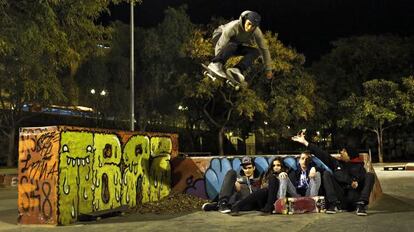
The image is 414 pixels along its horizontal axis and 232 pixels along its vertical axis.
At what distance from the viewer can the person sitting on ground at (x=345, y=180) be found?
35.0 feet

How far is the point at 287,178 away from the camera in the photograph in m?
10.8

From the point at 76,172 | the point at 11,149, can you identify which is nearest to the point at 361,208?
the point at 76,172

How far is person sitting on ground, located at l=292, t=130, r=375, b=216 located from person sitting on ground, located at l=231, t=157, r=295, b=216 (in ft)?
2.56

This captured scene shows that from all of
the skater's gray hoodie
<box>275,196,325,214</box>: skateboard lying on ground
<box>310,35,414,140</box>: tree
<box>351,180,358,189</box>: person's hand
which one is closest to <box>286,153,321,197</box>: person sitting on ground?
<box>275,196,325,214</box>: skateboard lying on ground

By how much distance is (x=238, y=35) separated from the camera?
7586mm

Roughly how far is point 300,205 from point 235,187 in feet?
4.93

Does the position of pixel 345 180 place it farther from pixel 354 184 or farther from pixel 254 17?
pixel 254 17

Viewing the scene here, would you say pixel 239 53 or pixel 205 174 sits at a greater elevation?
pixel 239 53

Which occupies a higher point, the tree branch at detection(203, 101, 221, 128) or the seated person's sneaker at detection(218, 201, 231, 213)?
the tree branch at detection(203, 101, 221, 128)

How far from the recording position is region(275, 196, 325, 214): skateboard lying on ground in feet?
35.3

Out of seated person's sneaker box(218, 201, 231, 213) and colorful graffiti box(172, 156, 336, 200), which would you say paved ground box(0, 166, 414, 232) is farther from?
colorful graffiti box(172, 156, 336, 200)

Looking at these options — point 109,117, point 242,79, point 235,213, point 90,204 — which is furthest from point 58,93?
point 109,117

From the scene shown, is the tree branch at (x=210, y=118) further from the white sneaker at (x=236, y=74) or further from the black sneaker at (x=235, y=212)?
the white sneaker at (x=236, y=74)

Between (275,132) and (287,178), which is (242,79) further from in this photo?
(275,132)
